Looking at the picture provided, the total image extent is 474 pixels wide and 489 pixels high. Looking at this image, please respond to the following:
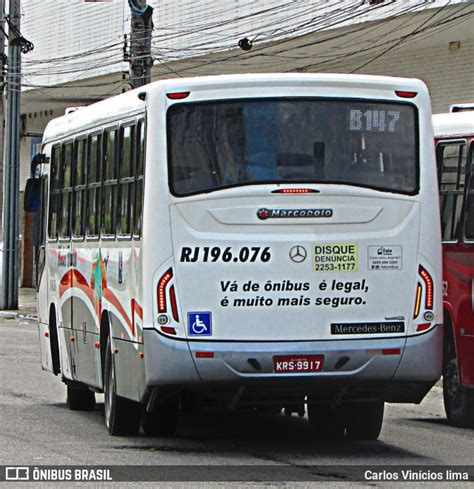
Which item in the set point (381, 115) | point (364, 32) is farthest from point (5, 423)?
point (364, 32)

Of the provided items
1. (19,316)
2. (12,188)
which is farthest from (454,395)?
(12,188)

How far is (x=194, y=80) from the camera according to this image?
40.9 ft

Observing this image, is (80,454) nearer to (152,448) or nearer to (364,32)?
(152,448)

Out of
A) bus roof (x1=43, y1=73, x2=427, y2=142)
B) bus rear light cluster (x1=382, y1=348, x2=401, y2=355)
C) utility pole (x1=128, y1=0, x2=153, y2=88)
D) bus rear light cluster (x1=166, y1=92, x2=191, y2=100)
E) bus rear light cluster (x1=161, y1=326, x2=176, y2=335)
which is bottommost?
bus rear light cluster (x1=382, y1=348, x2=401, y2=355)

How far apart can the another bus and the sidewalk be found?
23.5 m

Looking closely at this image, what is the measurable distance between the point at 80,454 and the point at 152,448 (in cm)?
72

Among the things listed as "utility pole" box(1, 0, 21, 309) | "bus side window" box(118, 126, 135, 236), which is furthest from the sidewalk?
"bus side window" box(118, 126, 135, 236)

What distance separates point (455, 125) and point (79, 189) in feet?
12.0

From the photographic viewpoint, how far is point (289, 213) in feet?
40.4

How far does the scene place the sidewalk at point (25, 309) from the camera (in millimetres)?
36656

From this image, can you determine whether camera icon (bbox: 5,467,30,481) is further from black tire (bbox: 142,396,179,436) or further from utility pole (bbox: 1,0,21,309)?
utility pole (bbox: 1,0,21,309)

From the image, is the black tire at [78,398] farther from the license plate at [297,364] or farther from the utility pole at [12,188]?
the utility pole at [12,188]

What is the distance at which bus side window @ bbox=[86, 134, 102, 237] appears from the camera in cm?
1457

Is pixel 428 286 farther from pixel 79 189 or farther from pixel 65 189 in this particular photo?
pixel 65 189
